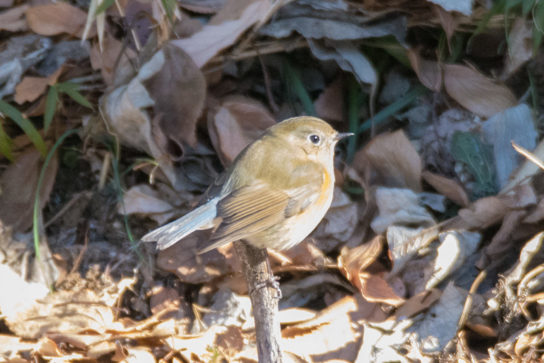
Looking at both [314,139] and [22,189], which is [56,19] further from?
[314,139]

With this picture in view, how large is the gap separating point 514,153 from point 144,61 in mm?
2045

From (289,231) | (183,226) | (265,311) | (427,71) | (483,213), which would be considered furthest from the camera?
(427,71)

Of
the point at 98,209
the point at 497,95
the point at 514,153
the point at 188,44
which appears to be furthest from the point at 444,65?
the point at 98,209

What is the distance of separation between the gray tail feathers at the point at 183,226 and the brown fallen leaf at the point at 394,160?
963mm

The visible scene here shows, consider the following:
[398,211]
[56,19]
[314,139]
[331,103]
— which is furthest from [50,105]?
[398,211]

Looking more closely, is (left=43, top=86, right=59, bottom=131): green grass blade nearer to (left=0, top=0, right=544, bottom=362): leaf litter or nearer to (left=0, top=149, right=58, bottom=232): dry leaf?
(left=0, top=0, right=544, bottom=362): leaf litter

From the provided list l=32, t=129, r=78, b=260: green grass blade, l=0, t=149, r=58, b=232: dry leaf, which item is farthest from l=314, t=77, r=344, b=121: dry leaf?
l=0, t=149, r=58, b=232: dry leaf

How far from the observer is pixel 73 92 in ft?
12.9

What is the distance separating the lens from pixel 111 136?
4059 millimetres

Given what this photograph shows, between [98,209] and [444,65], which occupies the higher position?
[444,65]

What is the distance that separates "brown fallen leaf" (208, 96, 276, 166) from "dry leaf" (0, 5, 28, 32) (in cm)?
125

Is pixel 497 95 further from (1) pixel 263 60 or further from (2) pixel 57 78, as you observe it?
(2) pixel 57 78

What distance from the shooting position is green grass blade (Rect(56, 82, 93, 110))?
3.91m

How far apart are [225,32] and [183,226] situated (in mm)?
1334
